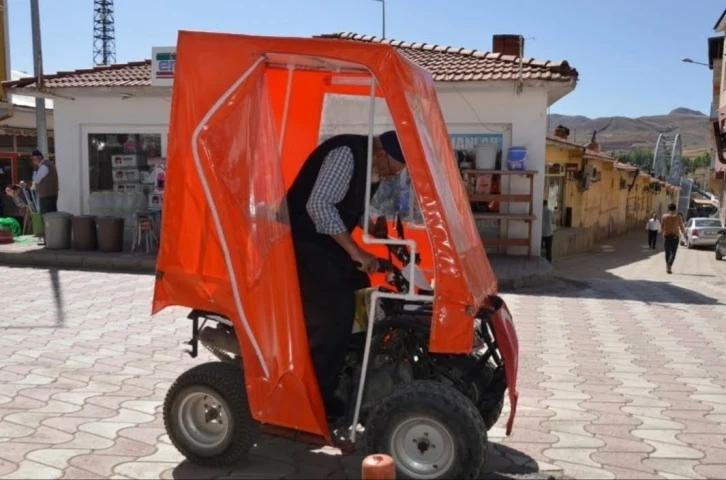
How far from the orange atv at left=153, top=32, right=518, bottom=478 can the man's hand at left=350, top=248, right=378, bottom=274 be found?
2.8 inches

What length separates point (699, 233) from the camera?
34.5 metres

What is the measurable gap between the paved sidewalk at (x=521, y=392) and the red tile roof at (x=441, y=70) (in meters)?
4.89

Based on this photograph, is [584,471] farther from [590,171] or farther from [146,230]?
[590,171]

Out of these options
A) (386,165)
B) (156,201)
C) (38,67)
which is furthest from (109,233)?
(386,165)

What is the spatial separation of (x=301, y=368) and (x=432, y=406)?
0.69 metres

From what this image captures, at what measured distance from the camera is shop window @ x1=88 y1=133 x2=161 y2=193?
16094mm

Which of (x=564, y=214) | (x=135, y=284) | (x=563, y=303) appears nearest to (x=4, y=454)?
(x=135, y=284)

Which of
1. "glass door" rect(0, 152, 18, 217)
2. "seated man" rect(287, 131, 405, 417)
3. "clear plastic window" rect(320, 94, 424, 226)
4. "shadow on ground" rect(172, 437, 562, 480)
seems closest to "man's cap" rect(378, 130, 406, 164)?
"seated man" rect(287, 131, 405, 417)

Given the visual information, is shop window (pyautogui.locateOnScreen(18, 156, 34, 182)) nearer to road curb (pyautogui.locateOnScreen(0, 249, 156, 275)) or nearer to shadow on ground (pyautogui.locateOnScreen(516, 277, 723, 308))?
road curb (pyautogui.locateOnScreen(0, 249, 156, 275))

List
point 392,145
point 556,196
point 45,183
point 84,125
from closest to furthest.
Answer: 1. point 392,145
2. point 45,183
3. point 84,125
4. point 556,196

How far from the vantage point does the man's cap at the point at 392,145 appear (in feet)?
12.7

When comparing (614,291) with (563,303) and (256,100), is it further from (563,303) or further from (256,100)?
(256,100)

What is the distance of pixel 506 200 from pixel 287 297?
10.8 m

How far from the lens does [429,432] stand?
368 cm
